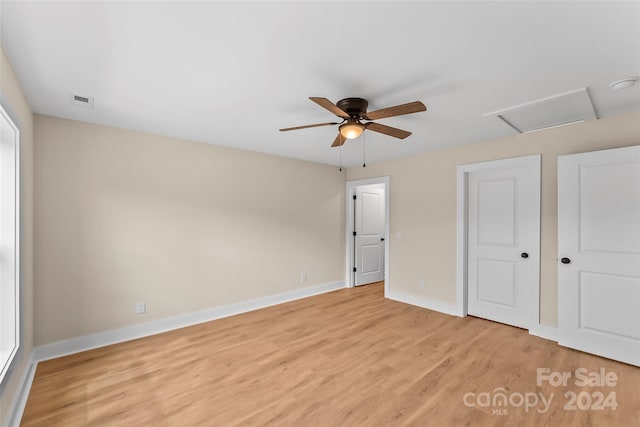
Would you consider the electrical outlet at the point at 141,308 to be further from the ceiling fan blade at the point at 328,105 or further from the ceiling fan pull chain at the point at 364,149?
the ceiling fan pull chain at the point at 364,149

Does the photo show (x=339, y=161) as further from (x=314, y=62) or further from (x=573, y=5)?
(x=573, y=5)

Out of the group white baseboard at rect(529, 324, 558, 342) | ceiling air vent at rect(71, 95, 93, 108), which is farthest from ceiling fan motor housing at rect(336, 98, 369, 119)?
white baseboard at rect(529, 324, 558, 342)

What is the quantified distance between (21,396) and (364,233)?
4.75 metres

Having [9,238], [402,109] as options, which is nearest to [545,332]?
[402,109]

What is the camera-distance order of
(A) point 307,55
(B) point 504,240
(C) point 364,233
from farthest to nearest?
1. (C) point 364,233
2. (B) point 504,240
3. (A) point 307,55

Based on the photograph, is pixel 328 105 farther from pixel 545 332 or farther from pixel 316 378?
pixel 545 332

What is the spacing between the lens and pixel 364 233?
549 cm

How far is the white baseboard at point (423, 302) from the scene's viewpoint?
3.84m

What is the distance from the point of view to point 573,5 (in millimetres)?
1300

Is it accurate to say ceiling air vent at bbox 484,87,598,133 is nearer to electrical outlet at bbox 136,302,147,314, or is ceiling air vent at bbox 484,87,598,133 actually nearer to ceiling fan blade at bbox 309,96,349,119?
ceiling fan blade at bbox 309,96,349,119

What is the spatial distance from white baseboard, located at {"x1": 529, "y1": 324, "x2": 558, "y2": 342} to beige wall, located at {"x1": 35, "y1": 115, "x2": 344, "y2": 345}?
10.2 feet

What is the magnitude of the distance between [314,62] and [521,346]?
11.1ft

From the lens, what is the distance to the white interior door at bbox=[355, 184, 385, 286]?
17.7ft

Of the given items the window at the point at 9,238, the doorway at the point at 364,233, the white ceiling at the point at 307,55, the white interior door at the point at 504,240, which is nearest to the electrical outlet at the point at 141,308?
the window at the point at 9,238
